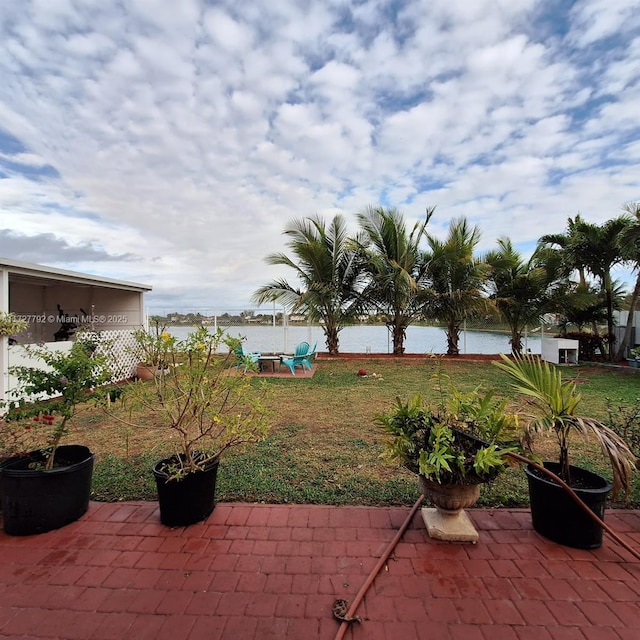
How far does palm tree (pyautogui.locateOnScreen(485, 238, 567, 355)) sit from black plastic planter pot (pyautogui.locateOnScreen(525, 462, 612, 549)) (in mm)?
9007

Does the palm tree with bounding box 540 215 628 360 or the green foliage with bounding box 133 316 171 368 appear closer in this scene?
the green foliage with bounding box 133 316 171 368

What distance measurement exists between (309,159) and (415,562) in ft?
25.3

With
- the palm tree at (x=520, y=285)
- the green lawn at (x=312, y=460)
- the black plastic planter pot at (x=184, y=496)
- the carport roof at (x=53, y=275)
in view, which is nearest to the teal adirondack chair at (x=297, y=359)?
the green lawn at (x=312, y=460)

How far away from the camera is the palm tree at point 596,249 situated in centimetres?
941

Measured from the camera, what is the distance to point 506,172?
780 centimetres

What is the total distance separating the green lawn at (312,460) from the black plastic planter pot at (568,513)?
1.05 ft

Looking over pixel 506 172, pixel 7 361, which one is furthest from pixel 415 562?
pixel 506 172

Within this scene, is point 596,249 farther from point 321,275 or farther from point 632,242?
point 321,275

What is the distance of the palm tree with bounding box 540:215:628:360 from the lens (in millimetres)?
9414

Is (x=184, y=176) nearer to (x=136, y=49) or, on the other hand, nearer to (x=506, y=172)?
(x=136, y=49)

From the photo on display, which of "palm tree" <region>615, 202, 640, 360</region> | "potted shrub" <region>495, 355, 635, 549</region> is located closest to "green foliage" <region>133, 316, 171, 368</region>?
"potted shrub" <region>495, 355, 635, 549</region>

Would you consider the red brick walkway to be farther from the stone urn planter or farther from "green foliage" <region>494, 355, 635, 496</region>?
"green foliage" <region>494, 355, 635, 496</region>

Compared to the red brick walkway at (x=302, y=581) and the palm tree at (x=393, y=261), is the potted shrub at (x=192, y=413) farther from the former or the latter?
the palm tree at (x=393, y=261)

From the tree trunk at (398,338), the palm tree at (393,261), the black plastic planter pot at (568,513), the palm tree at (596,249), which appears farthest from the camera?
the tree trunk at (398,338)
